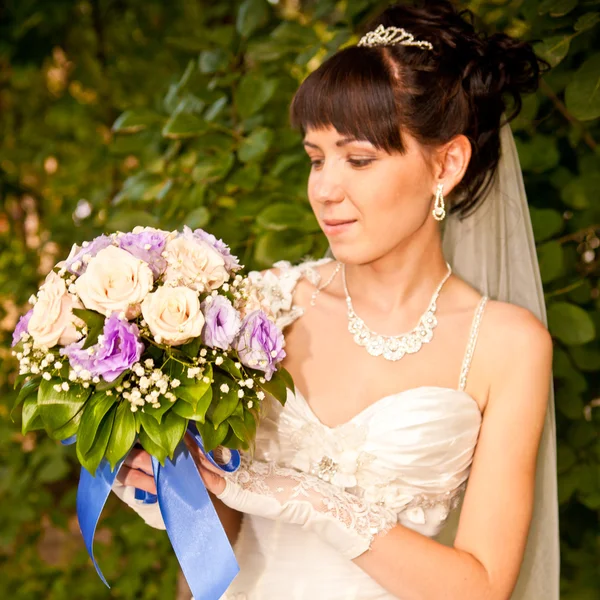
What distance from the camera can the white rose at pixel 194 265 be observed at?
1.27m

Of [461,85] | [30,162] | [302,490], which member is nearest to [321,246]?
[461,85]

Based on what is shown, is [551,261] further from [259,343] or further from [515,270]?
[259,343]

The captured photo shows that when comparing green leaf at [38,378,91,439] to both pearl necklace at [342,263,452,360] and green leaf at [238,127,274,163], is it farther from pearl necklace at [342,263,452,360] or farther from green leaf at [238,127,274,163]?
green leaf at [238,127,274,163]

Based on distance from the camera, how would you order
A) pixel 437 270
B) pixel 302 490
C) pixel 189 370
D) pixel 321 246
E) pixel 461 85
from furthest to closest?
pixel 321 246 → pixel 437 270 → pixel 461 85 → pixel 302 490 → pixel 189 370

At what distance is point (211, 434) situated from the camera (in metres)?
1.23

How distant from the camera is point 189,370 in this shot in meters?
1.18

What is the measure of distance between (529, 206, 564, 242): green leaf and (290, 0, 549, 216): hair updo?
29 cm

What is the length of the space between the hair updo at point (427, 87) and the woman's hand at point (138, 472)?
76 cm

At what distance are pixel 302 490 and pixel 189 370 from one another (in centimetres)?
42

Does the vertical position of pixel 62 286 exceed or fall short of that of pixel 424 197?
it exceeds it

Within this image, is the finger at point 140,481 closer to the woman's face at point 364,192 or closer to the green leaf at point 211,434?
the green leaf at point 211,434

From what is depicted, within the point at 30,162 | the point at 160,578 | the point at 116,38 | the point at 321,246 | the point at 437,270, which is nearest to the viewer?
the point at 437,270

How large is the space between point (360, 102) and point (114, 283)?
66 cm

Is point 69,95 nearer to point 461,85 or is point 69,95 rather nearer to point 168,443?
point 461,85
